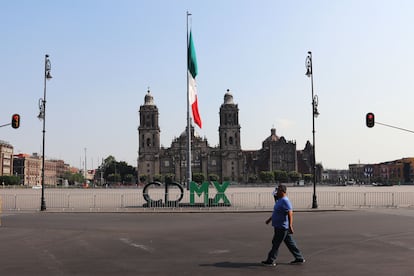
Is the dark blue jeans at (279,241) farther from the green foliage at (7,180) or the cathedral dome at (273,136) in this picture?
the cathedral dome at (273,136)

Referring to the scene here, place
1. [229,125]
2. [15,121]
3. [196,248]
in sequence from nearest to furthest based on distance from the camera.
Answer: [196,248] < [15,121] < [229,125]

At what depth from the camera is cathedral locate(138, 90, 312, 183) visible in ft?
459

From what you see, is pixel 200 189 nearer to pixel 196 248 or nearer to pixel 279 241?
pixel 196 248

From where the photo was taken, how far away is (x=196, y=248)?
11.8 metres

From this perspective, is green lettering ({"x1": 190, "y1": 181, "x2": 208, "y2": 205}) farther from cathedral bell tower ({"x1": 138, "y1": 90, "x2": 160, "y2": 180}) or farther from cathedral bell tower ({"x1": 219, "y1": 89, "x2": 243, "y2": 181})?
cathedral bell tower ({"x1": 138, "y1": 90, "x2": 160, "y2": 180})

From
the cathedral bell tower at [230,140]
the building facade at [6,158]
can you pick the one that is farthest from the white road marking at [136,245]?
the building facade at [6,158]

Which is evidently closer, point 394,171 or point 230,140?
point 230,140

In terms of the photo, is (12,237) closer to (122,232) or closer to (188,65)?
(122,232)

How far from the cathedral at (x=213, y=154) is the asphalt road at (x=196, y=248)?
12203cm

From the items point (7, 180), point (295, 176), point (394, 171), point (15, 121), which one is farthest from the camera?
point (394, 171)

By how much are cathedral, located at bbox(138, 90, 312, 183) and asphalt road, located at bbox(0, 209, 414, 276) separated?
4804 inches

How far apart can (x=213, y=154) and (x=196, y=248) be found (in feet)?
445

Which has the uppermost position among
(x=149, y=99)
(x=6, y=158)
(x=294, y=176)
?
(x=149, y=99)

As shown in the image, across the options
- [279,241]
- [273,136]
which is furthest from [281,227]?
[273,136]
